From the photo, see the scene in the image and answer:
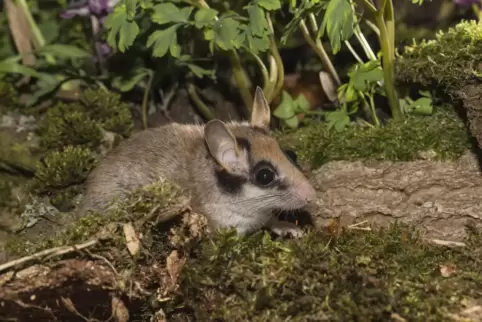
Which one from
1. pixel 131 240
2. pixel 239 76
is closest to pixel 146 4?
pixel 239 76

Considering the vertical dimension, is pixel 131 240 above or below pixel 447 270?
above

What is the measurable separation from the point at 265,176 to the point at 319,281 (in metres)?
0.85

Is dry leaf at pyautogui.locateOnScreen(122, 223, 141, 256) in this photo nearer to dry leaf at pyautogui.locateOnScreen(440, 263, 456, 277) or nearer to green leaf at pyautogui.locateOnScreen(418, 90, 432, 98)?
dry leaf at pyautogui.locateOnScreen(440, 263, 456, 277)

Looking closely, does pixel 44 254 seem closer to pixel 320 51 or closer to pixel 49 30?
pixel 320 51

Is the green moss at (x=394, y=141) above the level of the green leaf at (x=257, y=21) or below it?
below

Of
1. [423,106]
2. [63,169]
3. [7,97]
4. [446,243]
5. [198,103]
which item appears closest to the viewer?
[446,243]

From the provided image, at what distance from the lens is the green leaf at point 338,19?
315cm

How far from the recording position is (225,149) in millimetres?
3363

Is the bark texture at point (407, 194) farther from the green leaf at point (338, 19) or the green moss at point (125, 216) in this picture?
the green moss at point (125, 216)

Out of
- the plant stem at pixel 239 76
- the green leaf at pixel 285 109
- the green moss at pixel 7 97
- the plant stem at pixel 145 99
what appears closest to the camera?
the plant stem at pixel 239 76

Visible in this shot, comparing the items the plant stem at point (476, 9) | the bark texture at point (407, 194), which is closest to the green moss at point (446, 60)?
the plant stem at point (476, 9)

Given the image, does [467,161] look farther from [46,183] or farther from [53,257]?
[46,183]

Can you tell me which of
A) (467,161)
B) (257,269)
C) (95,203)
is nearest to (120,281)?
(257,269)

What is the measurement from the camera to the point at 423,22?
468cm
